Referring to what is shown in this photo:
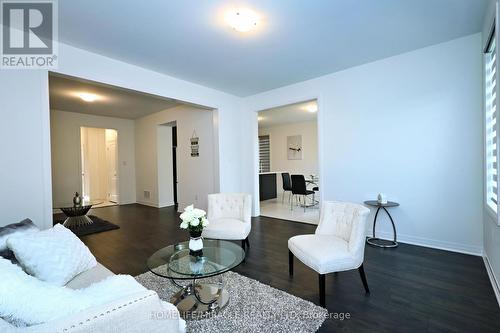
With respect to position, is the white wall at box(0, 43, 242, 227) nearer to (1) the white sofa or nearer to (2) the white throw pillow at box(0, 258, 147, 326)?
(2) the white throw pillow at box(0, 258, 147, 326)

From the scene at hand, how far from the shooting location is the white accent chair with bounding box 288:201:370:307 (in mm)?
1978

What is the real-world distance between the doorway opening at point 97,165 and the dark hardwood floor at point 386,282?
4.91 m

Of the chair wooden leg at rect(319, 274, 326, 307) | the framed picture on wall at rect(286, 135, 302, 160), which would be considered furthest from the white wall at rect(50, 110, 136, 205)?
the chair wooden leg at rect(319, 274, 326, 307)

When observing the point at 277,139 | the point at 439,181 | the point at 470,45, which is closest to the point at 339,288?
the point at 439,181

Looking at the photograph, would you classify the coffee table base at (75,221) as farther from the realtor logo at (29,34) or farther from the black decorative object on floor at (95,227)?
the realtor logo at (29,34)

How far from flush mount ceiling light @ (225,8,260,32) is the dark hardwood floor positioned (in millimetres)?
2696

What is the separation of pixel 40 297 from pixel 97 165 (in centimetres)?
916

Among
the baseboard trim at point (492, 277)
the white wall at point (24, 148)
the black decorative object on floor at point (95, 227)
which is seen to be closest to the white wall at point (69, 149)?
the black decorative object on floor at point (95, 227)

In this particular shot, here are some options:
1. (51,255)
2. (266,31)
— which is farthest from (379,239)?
(51,255)

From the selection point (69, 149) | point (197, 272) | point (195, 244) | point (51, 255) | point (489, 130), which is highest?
point (69, 149)

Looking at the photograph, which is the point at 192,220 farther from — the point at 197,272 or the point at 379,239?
the point at 379,239

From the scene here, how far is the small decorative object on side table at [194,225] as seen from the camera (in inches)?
78.4

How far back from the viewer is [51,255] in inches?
62.1

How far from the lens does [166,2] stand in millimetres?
2221
